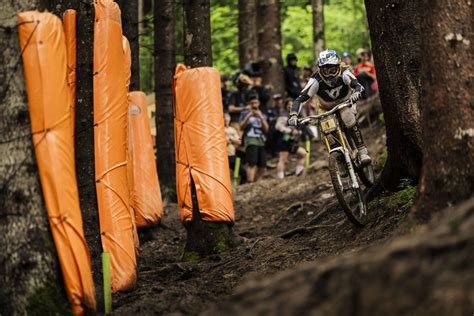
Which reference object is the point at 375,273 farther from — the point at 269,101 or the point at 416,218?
the point at 269,101

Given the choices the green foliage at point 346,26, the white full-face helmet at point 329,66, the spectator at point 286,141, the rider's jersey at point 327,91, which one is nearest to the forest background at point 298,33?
the green foliage at point 346,26

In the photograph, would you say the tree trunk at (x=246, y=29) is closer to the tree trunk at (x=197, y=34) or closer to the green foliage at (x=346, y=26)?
the green foliage at (x=346, y=26)

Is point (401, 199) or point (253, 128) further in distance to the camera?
point (253, 128)

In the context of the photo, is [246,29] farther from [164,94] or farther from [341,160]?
[341,160]

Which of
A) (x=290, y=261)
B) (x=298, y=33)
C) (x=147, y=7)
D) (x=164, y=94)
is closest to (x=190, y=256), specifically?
(x=290, y=261)

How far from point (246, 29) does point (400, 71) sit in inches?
556

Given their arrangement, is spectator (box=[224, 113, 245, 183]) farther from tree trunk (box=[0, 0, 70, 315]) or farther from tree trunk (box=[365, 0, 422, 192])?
tree trunk (box=[0, 0, 70, 315])

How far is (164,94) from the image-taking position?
17.2 metres

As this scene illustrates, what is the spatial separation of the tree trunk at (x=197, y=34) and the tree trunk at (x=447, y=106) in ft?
17.5

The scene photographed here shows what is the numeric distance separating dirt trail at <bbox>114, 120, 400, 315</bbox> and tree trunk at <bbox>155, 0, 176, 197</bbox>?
1991 mm

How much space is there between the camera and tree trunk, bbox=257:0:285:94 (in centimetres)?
2112

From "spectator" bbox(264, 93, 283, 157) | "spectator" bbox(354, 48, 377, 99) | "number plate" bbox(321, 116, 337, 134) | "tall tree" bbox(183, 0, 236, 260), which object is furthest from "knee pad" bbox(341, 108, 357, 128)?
"spectator" bbox(354, 48, 377, 99)

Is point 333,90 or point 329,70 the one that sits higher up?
point 329,70

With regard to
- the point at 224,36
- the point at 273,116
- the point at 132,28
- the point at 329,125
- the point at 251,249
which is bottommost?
the point at 251,249
